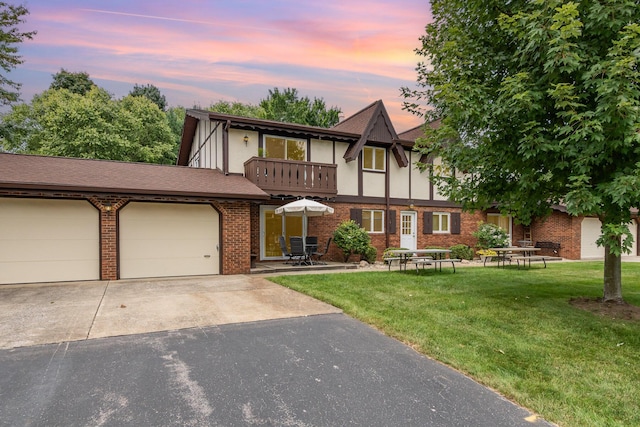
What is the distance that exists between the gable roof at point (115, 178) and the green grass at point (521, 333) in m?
3.72

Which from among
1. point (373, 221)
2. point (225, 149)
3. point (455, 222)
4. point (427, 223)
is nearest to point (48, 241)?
point (225, 149)

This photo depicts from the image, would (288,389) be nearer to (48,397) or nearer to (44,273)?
(48,397)

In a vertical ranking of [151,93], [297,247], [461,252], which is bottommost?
[461,252]

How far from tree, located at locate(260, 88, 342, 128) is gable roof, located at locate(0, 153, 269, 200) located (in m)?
19.6

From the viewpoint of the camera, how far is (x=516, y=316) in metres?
6.03

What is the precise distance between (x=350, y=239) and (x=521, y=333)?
28.5 ft

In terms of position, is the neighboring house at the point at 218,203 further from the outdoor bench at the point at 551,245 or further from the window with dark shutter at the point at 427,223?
the outdoor bench at the point at 551,245

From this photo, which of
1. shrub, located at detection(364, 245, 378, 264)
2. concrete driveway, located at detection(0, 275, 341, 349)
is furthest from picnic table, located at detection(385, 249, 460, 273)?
concrete driveway, located at detection(0, 275, 341, 349)

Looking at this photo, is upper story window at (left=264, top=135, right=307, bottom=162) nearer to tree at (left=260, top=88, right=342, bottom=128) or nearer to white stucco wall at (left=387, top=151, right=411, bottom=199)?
white stucco wall at (left=387, top=151, right=411, bottom=199)

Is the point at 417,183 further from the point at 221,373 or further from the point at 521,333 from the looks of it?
the point at 221,373

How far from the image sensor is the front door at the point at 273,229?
13.8m

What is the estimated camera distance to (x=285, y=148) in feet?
46.2

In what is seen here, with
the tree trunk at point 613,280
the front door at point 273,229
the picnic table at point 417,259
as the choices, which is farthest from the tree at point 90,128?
the tree trunk at point 613,280

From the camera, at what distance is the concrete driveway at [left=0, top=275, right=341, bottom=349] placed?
5.14m
